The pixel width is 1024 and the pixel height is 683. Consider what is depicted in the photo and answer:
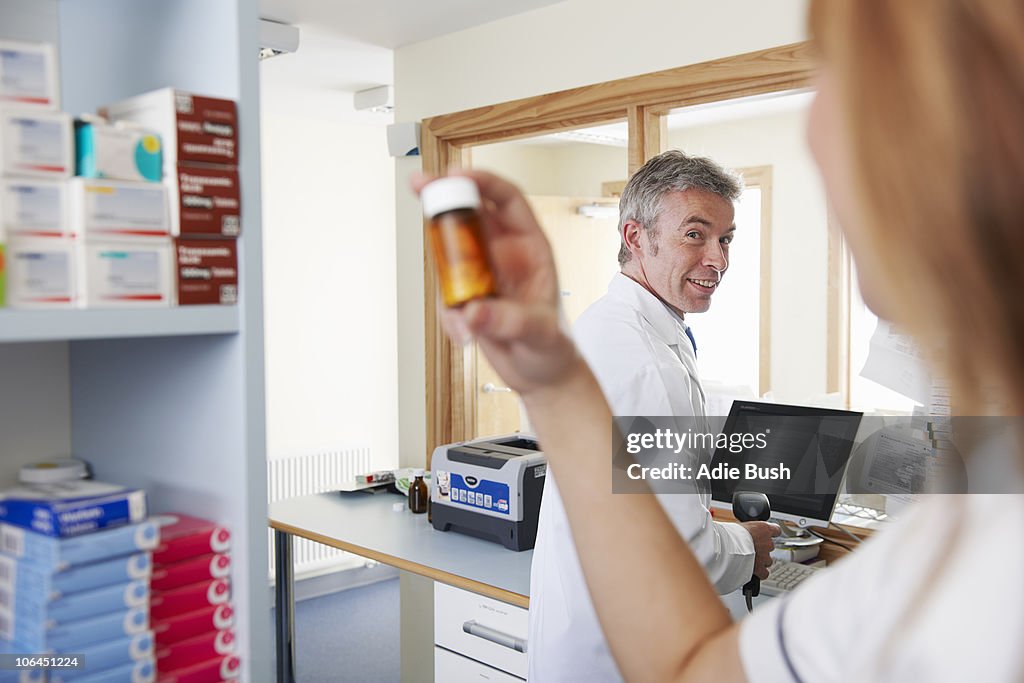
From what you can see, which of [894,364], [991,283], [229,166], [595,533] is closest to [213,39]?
[229,166]

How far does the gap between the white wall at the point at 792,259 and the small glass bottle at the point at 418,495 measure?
280 cm

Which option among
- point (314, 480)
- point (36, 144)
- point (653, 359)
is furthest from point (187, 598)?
point (314, 480)

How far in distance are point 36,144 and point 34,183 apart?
0.03 meters

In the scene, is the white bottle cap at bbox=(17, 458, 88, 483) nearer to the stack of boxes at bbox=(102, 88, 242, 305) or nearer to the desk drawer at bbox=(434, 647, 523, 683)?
the stack of boxes at bbox=(102, 88, 242, 305)

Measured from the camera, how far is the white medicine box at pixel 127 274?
28.5 inches

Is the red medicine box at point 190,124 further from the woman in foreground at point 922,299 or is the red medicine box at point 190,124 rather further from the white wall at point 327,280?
the white wall at point 327,280

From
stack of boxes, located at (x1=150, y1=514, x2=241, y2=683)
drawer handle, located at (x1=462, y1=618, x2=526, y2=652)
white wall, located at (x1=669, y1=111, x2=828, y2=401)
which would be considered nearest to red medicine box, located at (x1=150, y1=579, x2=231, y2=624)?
stack of boxes, located at (x1=150, y1=514, x2=241, y2=683)

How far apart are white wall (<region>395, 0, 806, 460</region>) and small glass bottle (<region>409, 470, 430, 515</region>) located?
30.8 inches

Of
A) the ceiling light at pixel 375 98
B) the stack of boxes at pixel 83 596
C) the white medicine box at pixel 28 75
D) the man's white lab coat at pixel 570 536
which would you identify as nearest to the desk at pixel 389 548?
the man's white lab coat at pixel 570 536

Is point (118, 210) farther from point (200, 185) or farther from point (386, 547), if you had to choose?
point (386, 547)

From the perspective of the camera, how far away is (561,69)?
310 cm

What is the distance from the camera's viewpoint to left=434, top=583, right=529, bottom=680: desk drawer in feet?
7.30

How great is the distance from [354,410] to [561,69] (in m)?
2.67

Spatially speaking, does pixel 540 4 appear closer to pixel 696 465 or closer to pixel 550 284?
pixel 696 465
